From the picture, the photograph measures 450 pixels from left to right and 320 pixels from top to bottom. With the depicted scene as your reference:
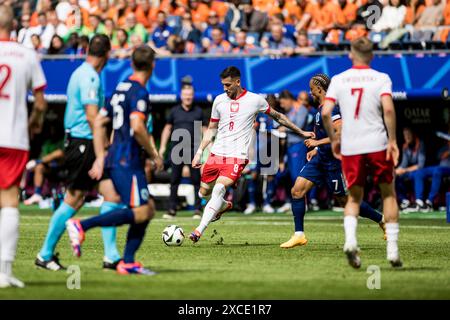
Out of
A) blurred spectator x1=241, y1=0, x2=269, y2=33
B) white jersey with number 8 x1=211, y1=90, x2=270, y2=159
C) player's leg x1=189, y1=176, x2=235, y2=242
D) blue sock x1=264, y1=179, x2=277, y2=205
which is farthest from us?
blurred spectator x1=241, y1=0, x2=269, y2=33

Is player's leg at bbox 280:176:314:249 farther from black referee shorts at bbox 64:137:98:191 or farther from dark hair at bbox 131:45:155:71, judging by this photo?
dark hair at bbox 131:45:155:71

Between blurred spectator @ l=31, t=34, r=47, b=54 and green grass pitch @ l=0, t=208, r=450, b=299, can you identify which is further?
blurred spectator @ l=31, t=34, r=47, b=54

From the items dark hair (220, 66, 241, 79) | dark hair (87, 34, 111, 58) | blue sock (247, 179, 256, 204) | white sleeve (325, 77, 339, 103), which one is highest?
dark hair (220, 66, 241, 79)

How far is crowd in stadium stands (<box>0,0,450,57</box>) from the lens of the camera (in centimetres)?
2439

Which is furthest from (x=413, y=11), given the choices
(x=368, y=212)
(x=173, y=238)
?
(x=173, y=238)

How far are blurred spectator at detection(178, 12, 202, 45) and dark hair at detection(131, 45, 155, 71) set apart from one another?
51.1 feet

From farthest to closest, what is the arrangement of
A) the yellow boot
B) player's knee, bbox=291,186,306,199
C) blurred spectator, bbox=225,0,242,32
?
blurred spectator, bbox=225,0,242,32 → player's knee, bbox=291,186,306,199 → the yellow boot

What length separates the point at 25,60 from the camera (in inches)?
400

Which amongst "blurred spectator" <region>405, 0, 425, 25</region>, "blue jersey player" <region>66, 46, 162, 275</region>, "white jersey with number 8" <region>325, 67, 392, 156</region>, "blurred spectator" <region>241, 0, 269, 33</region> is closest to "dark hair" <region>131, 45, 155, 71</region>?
"blue jersey player" <region>66, 46, 162, 275</region>

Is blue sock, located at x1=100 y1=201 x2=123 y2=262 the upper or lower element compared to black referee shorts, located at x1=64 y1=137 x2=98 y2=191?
lower

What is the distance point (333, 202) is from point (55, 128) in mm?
7669

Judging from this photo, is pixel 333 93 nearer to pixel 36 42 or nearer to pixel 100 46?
pixel 100 46

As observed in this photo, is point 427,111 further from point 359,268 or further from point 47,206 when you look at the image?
point 359,268
